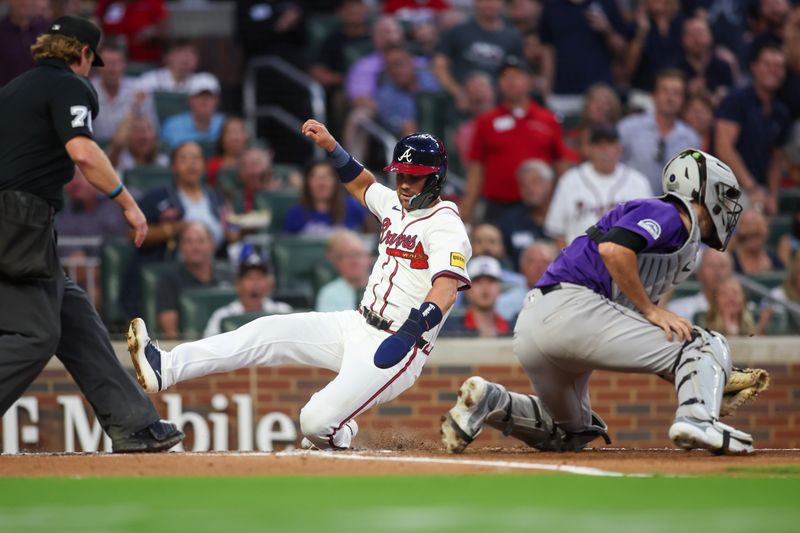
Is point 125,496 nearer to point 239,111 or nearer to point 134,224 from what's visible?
point 134,224

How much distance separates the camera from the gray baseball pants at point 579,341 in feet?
22.5

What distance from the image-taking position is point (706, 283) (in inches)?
420

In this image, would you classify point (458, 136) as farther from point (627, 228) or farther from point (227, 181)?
point (627, 228)

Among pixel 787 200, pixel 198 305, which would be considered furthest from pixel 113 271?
pixel 787 200

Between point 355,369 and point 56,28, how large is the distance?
2.22 meters

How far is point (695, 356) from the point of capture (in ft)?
22.3

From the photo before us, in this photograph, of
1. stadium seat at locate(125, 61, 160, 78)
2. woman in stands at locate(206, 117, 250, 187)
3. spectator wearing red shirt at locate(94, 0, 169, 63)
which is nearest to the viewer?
woman in stands at locate(206, 117, 250, 187)

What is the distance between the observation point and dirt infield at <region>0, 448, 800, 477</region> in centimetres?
641

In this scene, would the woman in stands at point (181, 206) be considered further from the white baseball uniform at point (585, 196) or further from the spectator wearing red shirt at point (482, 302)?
the white baseball uniform at point (585, 196)

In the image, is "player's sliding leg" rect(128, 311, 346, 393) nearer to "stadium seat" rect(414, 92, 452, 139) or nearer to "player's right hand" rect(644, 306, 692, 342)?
"player's right hand" rect(644, 306, 692, 342)

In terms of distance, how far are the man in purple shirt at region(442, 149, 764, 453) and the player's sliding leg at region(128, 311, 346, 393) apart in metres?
0.76

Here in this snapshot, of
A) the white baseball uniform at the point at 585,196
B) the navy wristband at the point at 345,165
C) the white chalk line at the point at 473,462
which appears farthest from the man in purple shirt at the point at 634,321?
the white baseball uniform at the point at 585,196

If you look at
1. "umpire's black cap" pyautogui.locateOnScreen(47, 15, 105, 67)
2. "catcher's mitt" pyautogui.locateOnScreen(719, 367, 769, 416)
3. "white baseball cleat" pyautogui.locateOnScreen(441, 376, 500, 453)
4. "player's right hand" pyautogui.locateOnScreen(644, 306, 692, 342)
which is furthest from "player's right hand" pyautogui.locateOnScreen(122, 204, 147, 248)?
"catcher's mitt" pyautogui.locateOnScreen(719, 367, 769, 416)

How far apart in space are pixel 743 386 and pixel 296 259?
5029 millimetres
